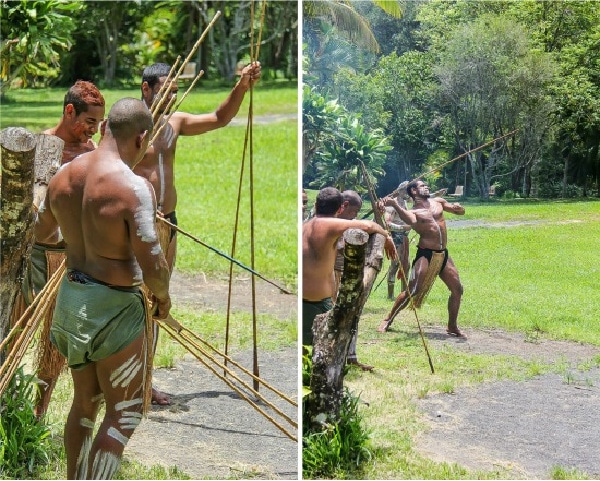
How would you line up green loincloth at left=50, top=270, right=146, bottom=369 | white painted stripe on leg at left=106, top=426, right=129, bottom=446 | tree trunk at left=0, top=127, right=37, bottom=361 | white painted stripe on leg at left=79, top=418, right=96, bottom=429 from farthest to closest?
tree trunk at left=0, top=127, right=37, bottom=361
white painted stripe on leg at left=79, top=418, right=96, bottom=429
white painted stripe on leg at left=106, top=426, right=129, bottom=446
green loincloth at left=50, top=270, right=146, bottom=369

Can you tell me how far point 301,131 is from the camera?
500 centimetres

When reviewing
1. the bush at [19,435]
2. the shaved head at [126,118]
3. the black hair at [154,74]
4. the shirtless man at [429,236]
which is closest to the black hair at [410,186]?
the shirtless man at [429,236]

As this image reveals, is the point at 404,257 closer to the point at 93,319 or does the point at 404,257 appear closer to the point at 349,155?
the point at 349,155

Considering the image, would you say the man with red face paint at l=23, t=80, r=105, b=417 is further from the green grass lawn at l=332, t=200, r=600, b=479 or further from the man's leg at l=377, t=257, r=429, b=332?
the man's leg at l=377, t=257, r=429, b=332

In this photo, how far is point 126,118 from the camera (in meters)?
4.06

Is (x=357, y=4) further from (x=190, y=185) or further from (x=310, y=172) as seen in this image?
(x=190, y=185)

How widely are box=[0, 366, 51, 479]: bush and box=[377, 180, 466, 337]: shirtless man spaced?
5.72ft

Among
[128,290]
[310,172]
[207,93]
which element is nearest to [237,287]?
[310,172]

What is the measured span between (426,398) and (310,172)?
127 cm

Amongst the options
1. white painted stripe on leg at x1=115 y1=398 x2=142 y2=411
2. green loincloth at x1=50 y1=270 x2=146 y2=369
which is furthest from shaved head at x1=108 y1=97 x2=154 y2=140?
white painted stripe on leg at x1=115 y1=398 x2=142 y2=411

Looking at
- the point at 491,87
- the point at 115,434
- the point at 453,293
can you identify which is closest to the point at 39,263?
the point at 115,434

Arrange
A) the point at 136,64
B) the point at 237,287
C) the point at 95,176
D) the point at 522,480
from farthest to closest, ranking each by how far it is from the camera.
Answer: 1. the point at 136,64
2. the point at 237,287
3. the point at 522,480
4. the point at 95,176

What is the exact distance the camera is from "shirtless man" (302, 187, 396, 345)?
16.5 ft

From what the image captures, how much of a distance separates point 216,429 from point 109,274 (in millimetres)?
1707
